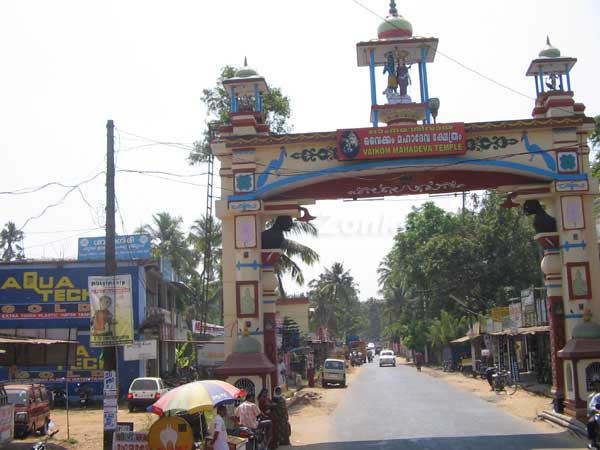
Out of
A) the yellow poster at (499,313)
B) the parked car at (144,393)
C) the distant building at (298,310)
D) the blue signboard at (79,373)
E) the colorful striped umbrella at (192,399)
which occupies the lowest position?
the parked car at (144,393)

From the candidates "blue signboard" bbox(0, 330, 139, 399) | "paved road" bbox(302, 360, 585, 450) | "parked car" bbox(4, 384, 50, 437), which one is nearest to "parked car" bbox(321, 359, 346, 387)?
"paved road" bbox(302, 360, 585, 450)

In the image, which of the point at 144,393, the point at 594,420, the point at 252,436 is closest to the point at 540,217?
the point at 594,420

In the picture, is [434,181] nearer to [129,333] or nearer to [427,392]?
[129,333]

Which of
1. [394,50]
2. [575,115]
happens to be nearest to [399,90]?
[394,50]

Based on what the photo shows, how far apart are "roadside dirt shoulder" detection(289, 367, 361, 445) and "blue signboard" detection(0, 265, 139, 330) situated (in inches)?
452

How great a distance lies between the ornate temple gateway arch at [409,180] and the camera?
18562 millimetres

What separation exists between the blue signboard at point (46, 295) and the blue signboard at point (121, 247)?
3.10 meters

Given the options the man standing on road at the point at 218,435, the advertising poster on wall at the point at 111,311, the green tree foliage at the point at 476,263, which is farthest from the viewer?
the green tree foliage at the point at 476,263

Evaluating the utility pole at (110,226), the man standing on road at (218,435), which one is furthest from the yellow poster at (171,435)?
the utility pole at (110,226)

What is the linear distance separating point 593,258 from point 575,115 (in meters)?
3.88

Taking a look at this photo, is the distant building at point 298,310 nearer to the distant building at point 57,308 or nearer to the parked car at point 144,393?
the distant building at point 57,308

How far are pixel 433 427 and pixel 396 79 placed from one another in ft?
33.3

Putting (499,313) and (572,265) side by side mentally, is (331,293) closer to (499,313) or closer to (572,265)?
(499,313)

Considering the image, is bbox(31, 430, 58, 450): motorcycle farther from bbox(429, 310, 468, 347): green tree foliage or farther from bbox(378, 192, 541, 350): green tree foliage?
bbox(429, 310, 468, 347): green tree foliage
